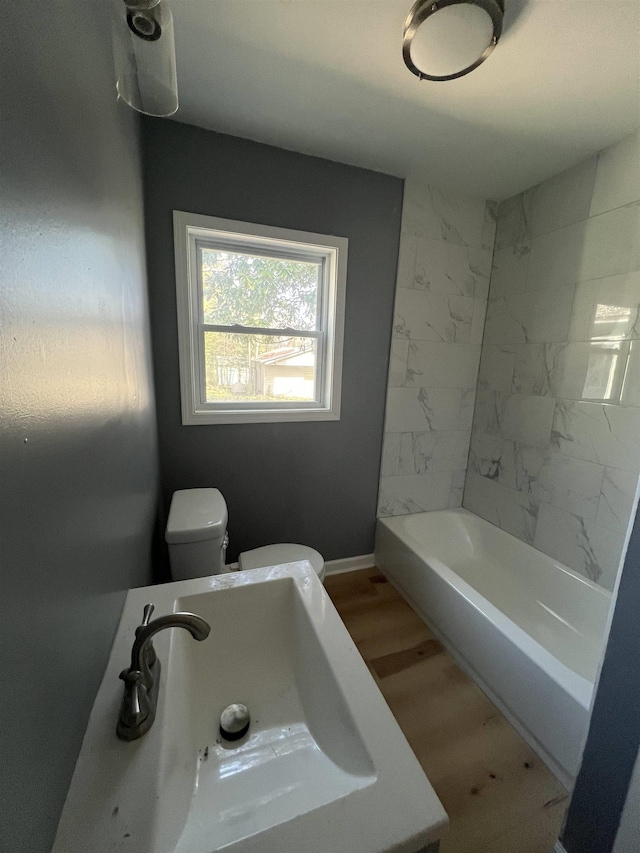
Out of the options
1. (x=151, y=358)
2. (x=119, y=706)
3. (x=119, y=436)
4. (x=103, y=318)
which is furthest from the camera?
(x=151, y=358)

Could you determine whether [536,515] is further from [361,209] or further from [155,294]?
[155,294]

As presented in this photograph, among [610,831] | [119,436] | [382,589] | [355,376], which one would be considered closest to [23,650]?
[119,436]

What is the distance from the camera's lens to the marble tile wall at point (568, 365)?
5.01 feet

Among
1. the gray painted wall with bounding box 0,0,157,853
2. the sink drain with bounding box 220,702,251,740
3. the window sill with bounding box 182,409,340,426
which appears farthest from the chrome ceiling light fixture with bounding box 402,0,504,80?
the sink drain with bounding box 220,702,251,740

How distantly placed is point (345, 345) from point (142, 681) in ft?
5.75

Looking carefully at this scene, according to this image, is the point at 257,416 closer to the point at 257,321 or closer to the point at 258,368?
the point at 258,368

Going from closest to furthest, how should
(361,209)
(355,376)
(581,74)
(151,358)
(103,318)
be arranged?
(103,318) < (581,74) < (151,358) < (361,209) < (355,376)

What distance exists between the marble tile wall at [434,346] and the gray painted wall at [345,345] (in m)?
0.10

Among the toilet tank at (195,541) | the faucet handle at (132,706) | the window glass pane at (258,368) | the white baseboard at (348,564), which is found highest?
the window glass pane at (258,368)

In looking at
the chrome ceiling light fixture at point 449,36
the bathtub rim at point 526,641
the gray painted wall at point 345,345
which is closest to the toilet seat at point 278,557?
the gray painted wall at point 345,345

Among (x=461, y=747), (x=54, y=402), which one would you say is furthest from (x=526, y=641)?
(x=54, y=402)

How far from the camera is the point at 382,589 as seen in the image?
6.84ft

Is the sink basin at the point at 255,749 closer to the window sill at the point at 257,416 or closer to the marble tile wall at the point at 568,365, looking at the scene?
the window sill at the point at 257,416

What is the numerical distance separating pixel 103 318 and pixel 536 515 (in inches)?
90.2
